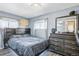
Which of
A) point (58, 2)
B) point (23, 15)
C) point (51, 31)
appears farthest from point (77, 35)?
point (23, 15)

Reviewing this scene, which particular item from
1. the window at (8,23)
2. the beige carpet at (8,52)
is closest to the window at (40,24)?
the window at (8,23)

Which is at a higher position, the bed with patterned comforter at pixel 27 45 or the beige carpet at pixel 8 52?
the bed with patterned comforter at pixel 27 45

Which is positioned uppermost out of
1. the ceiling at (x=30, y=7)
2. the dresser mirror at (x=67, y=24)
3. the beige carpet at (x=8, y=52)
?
the ceiling at (x=30, y=7)

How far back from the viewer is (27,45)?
158cm

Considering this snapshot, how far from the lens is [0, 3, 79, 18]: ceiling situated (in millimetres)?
1677

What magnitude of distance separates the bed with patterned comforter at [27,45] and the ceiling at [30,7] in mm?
511

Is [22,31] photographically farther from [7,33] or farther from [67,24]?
[67,24]

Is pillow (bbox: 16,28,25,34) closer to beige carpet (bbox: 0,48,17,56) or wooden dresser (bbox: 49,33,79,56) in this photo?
beige carpet (bbox: 0,48,17,56)

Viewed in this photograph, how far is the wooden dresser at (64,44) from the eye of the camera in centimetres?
172

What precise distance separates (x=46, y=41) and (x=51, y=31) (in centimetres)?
24

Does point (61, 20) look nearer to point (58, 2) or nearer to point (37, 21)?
point (58, 2)

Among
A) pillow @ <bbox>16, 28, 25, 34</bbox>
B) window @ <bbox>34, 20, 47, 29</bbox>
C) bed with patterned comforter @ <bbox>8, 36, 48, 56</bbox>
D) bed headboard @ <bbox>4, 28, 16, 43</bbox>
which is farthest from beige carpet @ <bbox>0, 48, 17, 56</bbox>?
window @ <bbox>34, 20, 47, 29</bbox>

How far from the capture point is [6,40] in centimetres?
173

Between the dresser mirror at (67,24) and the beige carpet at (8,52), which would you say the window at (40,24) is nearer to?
the dresser mirror at (67,24)
